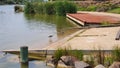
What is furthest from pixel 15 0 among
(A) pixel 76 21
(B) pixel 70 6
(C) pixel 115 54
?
(C) pixel 115 54

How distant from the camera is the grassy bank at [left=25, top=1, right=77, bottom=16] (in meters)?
43.1

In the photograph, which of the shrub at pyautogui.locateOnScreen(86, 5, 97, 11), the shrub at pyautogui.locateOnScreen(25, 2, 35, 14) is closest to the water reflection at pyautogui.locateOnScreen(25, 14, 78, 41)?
the shrub at pyautogui.locateOnScreen(86, 5, 97, 11)

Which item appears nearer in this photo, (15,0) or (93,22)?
(93,22)

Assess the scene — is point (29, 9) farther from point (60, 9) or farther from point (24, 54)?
point (24, 54)

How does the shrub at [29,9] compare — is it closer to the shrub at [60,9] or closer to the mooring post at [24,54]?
the shrub at [60,9]

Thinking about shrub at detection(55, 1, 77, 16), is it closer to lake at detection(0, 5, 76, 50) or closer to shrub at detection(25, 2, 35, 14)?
shrub at detection(25, 2, 35, 14)

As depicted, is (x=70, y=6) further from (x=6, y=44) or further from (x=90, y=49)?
(x=90, y=49)

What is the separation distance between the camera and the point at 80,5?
5359cm

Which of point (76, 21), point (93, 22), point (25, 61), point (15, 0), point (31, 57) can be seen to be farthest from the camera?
point (15, 0)

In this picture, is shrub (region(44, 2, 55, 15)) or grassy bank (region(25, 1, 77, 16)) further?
shrub (region(44, 2, 55, 15))

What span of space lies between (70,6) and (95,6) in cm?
671

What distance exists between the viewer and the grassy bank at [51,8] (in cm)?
4306

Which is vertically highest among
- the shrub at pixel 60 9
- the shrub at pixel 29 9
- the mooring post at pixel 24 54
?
the mooring post at pixel 24 54

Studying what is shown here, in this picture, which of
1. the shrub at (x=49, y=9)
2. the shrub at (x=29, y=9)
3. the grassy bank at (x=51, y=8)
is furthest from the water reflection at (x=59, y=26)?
the shrub at (x=29, y=9)
